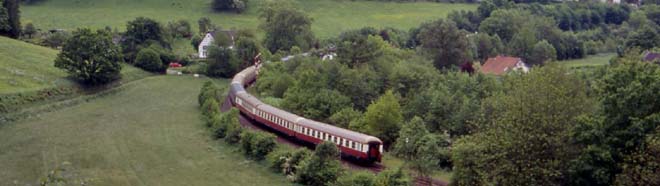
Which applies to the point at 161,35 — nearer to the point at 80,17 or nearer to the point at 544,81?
the point at 80,17

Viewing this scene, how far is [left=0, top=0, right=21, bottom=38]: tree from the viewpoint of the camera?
77850 mm

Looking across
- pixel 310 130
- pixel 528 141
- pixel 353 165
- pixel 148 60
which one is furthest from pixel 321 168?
pixel 148 60

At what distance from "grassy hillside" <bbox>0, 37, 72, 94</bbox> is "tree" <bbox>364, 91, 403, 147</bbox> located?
97.1 ft

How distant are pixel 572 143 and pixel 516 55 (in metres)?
61.0

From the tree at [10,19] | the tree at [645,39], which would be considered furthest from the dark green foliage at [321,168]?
the tree at [645,39]

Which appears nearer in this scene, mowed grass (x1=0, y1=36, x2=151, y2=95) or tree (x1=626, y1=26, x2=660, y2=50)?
mowed grass (x1=0, y1=36, x2=151, y2=95)

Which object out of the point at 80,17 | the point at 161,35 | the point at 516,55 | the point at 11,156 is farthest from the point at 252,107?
the point at 80,17

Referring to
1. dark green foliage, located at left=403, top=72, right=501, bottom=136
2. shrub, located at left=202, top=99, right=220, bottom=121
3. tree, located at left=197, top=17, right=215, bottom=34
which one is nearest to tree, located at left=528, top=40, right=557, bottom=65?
dark green foliage, located at left=403, top=72, right=501, bottom=136

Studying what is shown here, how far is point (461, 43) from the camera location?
70938 millimetres

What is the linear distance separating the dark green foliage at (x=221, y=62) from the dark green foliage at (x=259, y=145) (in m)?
37.3

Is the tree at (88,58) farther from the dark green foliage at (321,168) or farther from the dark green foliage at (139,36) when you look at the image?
the dark green foliage at (321,168)

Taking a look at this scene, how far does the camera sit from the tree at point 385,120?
44.6 meters

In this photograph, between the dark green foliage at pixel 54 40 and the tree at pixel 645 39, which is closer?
the dark green foliage at pixel 54 40

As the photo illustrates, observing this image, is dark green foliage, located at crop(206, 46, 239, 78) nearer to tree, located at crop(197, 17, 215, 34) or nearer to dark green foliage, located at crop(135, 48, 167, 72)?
dark green foliage, located at crop(135, 48, 167, 72)
